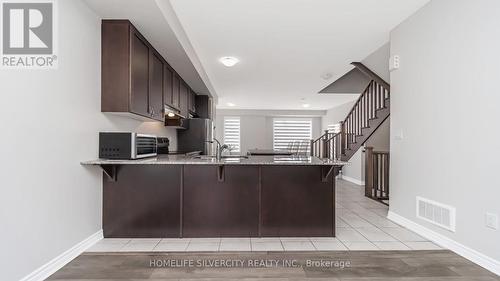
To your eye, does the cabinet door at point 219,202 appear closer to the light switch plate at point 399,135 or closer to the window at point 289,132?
the light switch plate at point 399,135

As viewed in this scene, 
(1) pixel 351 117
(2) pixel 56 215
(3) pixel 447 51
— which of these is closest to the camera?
(2) pixel 56 215

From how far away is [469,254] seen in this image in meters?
2.40

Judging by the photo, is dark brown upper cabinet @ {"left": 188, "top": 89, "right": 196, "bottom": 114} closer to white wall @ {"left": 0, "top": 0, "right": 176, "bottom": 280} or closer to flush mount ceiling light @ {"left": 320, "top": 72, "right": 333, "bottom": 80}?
flush mount ceiling light @ {"left": 320, "top": 72, "right": 333, "bottom": 80}

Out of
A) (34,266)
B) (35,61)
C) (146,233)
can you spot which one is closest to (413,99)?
(146,233)

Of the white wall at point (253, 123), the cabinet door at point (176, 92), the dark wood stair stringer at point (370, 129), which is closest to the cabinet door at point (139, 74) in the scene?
the cabinet door at point (176, 92)

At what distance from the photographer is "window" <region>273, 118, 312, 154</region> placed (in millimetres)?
10508

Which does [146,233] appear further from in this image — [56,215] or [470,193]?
[470,193]

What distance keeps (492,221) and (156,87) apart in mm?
3782

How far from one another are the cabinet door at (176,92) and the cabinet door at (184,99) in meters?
0.23

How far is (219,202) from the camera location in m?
2.98

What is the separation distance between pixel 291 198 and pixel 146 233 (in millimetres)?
1606

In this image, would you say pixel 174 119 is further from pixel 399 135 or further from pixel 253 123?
pixel 253 123

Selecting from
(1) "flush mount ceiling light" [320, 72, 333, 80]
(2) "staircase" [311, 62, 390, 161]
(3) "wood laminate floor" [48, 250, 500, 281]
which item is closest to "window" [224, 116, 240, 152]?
(2) "staircase" [311, 62, 390, 161]

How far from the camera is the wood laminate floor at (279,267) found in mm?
2102
